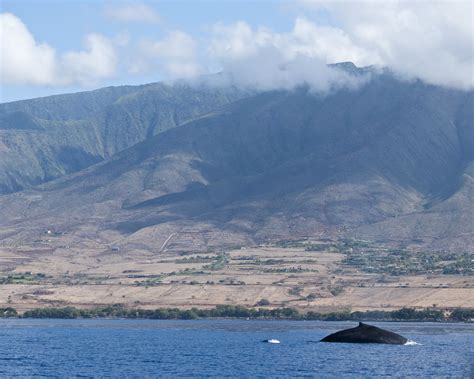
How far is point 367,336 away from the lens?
5610 inches

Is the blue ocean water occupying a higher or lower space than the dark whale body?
lower

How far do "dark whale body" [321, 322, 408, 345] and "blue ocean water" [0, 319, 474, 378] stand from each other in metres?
2.15

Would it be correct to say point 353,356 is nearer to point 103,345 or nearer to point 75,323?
point 103,345

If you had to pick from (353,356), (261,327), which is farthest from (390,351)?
(261,327)

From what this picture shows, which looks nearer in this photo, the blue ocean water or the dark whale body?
the blue ocean water

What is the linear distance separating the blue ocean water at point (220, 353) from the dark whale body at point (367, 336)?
2146 mm

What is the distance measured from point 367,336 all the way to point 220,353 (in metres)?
21.3

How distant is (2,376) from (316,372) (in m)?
27.9

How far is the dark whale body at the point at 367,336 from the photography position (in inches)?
5586

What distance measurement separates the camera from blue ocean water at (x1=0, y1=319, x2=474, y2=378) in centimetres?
10900

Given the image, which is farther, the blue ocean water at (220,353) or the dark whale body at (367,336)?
the dark whale body at (367,336)

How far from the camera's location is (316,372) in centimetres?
10794

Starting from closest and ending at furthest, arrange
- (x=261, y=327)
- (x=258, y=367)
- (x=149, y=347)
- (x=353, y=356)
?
(x=258, y=367)
(x=353, y=356)
(x=149, y=347)
(x=261, y=327)

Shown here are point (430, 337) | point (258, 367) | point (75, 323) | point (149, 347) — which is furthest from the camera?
point (75, 323)
